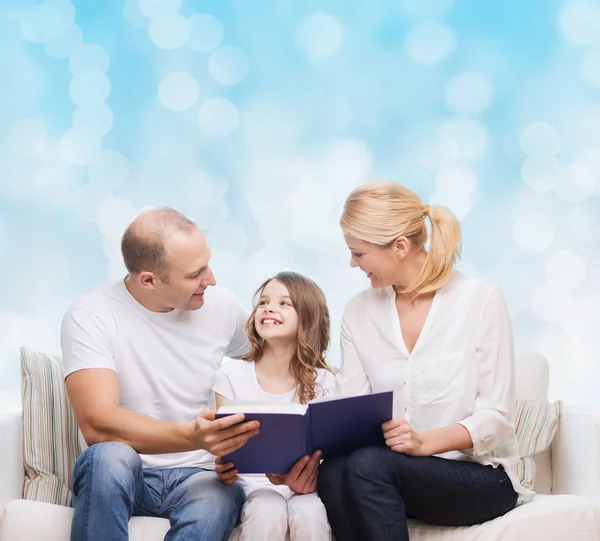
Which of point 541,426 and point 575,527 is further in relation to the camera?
point 541,426

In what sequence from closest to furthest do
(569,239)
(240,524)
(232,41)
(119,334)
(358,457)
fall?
(358,457), (240,524), (119,334), (569,239), (232,41)

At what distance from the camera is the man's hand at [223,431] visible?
165cm

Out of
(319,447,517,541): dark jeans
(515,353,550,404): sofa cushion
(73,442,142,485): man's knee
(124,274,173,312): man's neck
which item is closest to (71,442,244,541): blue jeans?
(73,442,142,485): man's knee

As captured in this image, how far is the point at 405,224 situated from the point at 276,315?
1.72 ft

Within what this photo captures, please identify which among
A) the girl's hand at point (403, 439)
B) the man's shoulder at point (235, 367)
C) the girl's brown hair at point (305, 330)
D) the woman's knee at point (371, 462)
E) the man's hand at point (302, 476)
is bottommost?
the man's hand at point (302, 476)

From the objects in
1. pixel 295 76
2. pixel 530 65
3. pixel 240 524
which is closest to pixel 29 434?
pixel 240 524

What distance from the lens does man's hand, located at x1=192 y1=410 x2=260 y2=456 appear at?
165cm

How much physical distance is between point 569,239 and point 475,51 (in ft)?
3.00

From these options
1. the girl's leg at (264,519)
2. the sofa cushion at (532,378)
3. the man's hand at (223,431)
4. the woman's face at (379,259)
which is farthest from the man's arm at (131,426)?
the sofa cushion at (532,378)

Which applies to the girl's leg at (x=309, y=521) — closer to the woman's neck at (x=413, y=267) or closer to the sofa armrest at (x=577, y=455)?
the woman's neck at (x=413, y=267)

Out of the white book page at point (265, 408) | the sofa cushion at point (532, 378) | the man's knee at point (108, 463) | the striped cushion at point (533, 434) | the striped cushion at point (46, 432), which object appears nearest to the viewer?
the white book page at point (265, 408)

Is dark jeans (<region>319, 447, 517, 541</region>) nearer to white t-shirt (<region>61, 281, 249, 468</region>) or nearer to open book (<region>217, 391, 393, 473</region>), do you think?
open book (<region>217, 391, 393, 473</region>)

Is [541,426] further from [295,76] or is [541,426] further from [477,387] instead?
[295,76]

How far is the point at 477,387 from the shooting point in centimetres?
195
